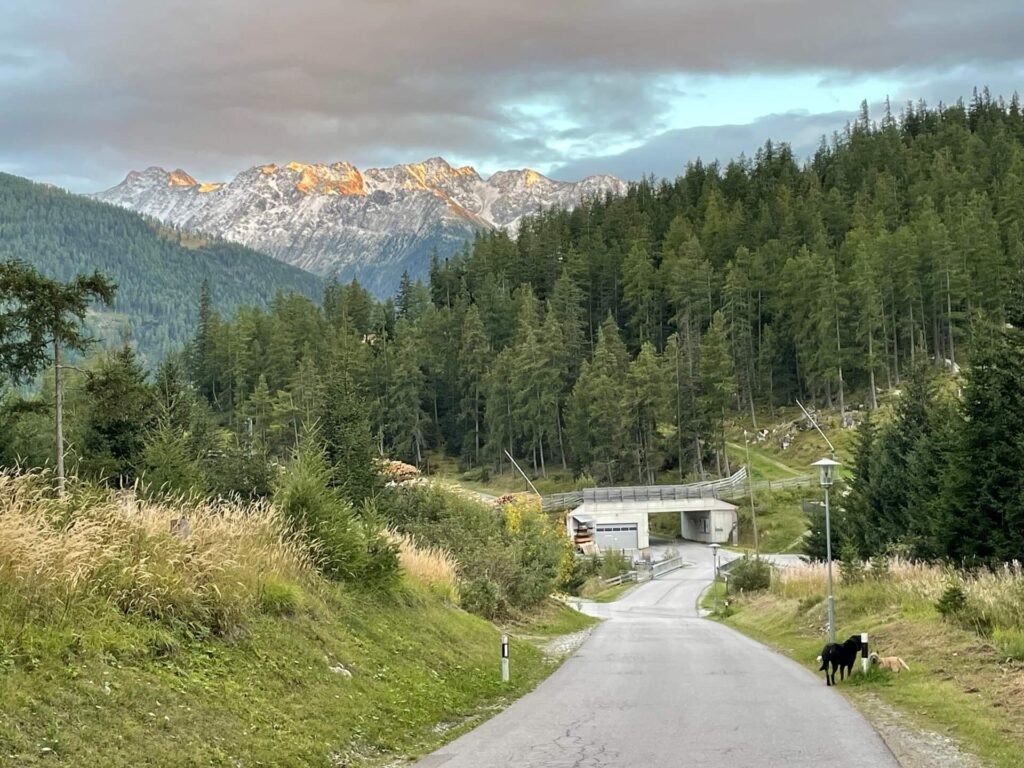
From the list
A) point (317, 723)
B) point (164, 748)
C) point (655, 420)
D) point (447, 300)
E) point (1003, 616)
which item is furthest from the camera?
point (447, 300)

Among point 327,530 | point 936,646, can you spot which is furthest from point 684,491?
point 327,530

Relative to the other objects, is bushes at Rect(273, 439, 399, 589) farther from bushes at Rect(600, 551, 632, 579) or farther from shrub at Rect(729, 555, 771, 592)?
bushes at Rect(600, 551, 632, 579)

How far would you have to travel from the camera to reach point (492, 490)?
93.5m

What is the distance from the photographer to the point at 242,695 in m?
8.73

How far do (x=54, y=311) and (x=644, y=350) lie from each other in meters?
70.2

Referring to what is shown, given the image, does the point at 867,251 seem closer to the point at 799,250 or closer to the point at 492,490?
the point at 799,250

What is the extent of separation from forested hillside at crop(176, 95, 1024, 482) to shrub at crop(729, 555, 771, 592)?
37984mm

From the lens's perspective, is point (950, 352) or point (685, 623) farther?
point (950, 352)

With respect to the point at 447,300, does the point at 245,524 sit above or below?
below

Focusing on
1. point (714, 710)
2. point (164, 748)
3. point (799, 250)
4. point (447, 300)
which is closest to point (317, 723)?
point (164, 748)

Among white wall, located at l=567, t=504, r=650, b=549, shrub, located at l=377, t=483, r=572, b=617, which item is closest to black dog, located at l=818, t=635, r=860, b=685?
shrub, located at l=377, t=483, r=572, b=617

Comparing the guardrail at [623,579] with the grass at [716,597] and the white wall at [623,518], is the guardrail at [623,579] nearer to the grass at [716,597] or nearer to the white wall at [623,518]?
the grass at [716,597]

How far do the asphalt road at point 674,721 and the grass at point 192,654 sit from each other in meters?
0.93

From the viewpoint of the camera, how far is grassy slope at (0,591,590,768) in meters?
6.61
